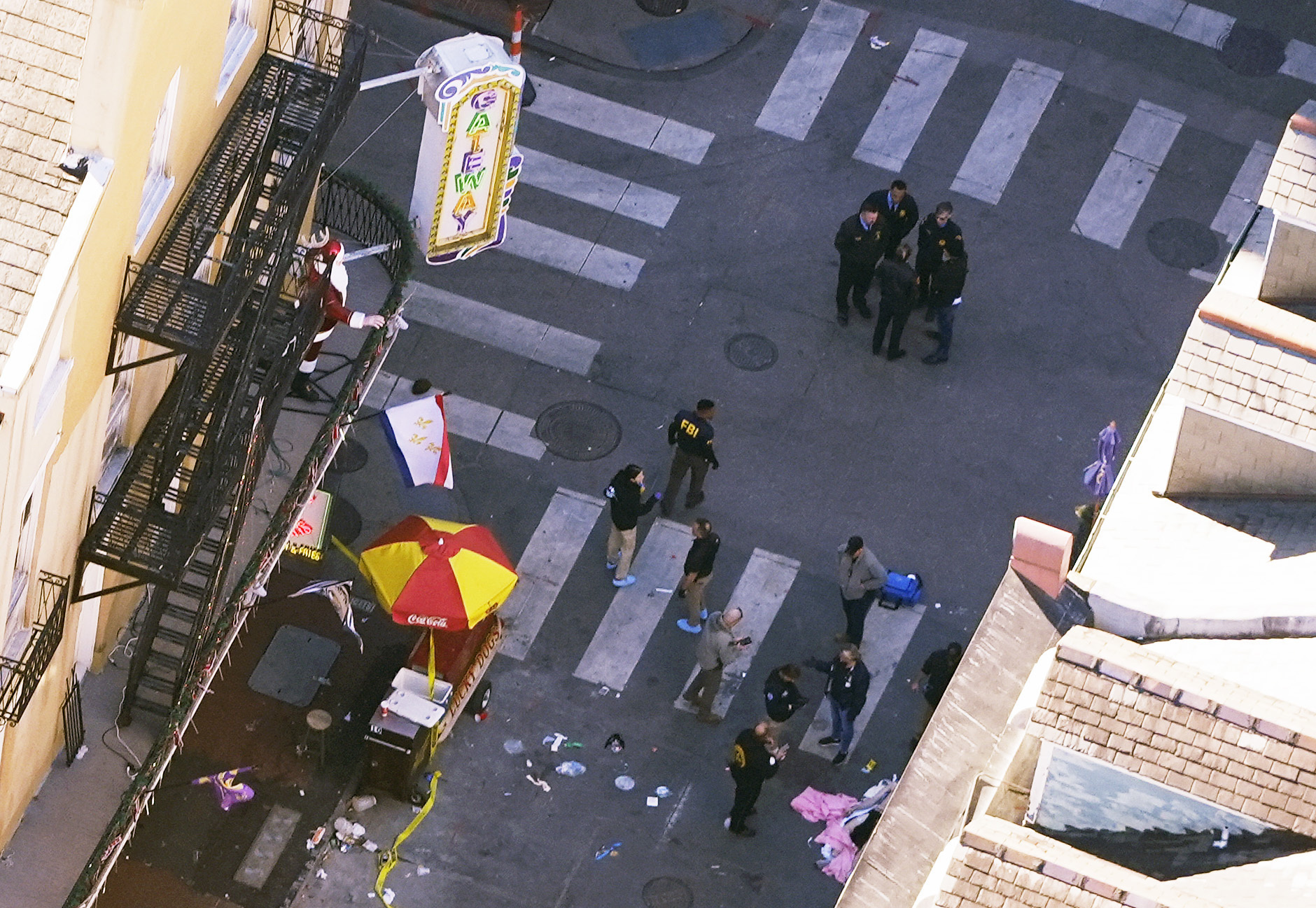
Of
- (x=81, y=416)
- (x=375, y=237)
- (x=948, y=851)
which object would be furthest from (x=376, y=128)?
(x=948, y=851)

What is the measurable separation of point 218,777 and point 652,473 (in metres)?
7.23

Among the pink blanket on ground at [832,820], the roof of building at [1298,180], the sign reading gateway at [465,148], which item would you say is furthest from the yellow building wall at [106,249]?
the roof of building at [1298,180]

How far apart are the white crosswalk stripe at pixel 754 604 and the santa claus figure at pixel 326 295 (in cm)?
582

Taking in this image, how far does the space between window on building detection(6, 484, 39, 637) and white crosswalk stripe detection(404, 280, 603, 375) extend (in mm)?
11163

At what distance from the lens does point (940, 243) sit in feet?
102

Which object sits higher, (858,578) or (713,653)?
(858,578)

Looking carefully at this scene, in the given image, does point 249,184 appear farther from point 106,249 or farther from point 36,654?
point 36,654

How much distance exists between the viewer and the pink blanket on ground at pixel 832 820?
85.9ft

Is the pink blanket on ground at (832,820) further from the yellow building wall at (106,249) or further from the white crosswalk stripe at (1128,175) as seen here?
the white crosswalk stripe at (1128,175)

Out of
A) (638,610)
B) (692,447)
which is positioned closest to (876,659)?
(638,610)

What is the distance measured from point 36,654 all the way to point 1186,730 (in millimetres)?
10075

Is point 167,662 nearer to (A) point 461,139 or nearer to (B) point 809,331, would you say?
(A) point 461,139

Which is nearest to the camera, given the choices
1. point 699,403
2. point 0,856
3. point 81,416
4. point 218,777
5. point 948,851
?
point 948,851

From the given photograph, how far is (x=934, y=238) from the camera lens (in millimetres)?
31062
